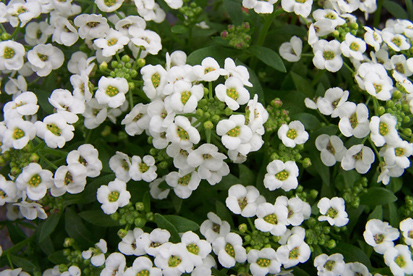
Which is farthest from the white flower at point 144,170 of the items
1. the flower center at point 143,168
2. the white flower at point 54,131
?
the white flower at point 54,131

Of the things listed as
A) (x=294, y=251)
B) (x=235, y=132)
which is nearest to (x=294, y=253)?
(x=294, y=251)

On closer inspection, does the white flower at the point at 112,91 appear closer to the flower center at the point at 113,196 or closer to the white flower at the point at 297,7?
the flower center at the point at 113,196

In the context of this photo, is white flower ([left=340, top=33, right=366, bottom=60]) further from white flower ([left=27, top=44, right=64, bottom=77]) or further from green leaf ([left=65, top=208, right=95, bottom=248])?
green leaf ([left=65, top=208, right=95, bottom=248])

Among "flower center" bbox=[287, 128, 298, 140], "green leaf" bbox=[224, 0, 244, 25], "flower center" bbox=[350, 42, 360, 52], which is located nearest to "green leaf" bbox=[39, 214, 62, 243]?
"flower center" bbox=[287, 128, 298, 140]

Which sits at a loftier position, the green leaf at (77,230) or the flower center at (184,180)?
the flower center at (184,180)

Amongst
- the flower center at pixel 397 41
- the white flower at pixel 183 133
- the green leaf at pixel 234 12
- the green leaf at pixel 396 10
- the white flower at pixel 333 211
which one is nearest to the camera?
the white flower at pixel 183 133

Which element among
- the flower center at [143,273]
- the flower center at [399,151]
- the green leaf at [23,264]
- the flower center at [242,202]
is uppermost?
the flower center at [399,151]

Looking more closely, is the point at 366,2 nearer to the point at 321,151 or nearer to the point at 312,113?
the point at 312,113
